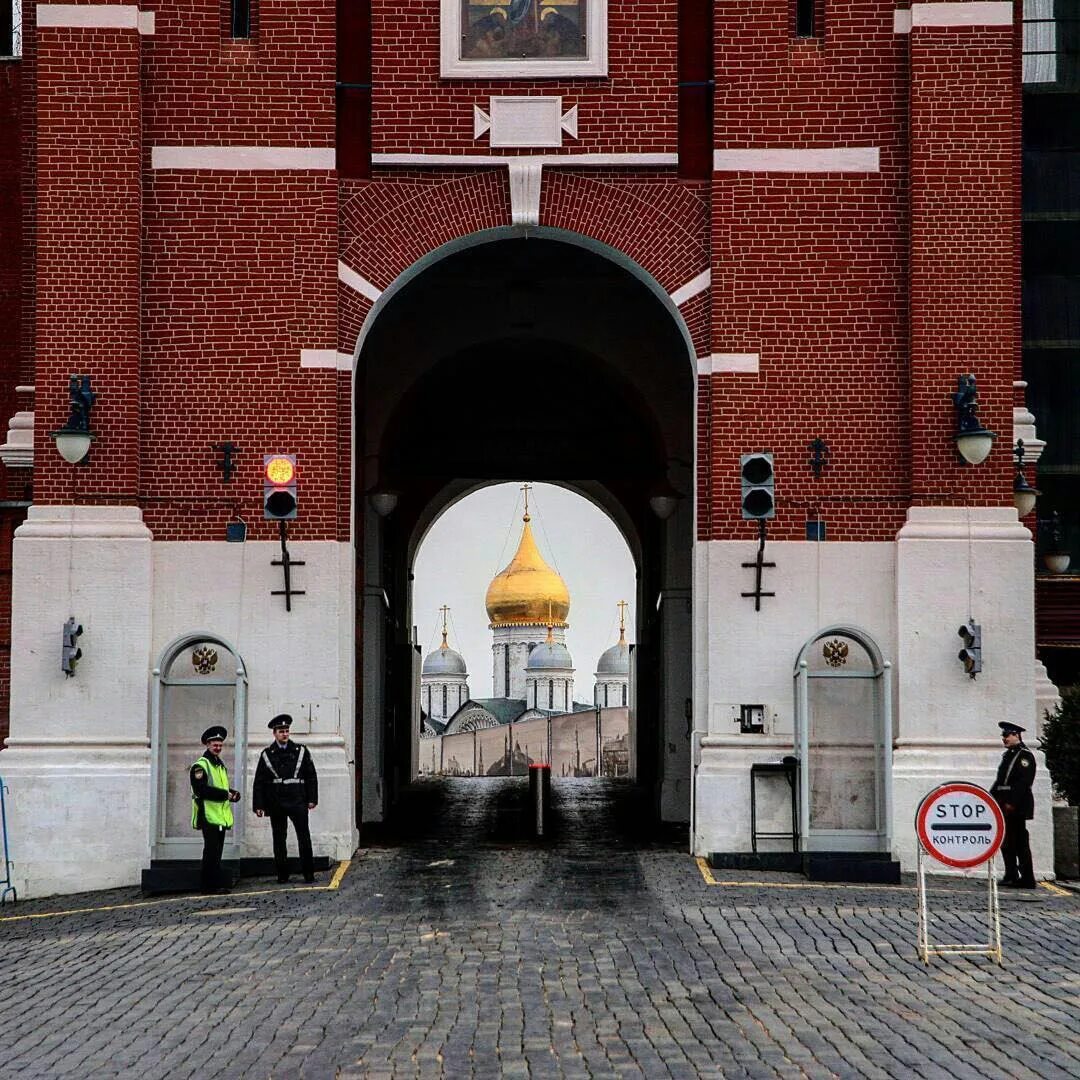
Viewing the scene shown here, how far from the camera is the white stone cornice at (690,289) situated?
2189cm

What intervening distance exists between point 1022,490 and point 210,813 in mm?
10052

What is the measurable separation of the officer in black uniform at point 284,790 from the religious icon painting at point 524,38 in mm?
7485

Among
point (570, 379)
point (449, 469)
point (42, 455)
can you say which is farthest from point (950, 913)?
point (570, 379)

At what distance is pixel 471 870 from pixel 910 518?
234 inches

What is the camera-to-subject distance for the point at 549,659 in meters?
117

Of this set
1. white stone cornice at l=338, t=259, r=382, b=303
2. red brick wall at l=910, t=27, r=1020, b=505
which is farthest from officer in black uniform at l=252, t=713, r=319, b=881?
Result: red brick wall at l=910, t=27, r=1020, b=505

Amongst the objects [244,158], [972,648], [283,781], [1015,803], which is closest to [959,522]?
[972,648]

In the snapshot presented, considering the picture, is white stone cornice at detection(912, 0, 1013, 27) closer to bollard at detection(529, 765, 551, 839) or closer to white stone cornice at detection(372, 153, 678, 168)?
white stone cornice at detection(372, 153, 678, 168)

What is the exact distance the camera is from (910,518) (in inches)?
838

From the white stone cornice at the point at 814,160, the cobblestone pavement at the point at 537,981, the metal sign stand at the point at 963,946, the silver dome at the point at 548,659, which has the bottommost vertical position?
the cobblestone pavement at the point at 537,981

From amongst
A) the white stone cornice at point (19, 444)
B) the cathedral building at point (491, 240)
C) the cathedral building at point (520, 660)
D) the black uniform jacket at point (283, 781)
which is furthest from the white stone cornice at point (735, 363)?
the cathedral building at point (520, 660)

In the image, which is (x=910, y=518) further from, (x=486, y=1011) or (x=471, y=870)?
(x=486, y=1011)

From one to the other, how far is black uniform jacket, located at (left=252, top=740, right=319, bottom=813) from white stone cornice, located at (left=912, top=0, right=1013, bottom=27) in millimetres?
10185

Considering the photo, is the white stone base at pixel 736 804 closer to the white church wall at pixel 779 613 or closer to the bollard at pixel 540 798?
the white church wall at pixel 779 613
